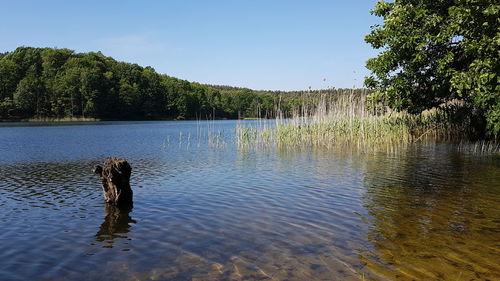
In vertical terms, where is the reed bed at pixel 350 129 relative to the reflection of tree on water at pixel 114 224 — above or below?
above

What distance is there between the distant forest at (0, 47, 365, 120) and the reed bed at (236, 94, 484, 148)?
132ft

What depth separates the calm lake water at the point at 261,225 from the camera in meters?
4.66

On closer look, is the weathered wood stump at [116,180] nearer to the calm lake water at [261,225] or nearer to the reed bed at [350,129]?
Result: the calm lake water at [261,225]

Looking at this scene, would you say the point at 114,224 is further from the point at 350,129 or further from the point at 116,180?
the point at 350,129

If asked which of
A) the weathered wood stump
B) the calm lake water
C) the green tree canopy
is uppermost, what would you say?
the green tree canopy

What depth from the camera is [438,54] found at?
13578 millimetres

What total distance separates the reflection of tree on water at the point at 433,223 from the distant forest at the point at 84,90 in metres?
51.6

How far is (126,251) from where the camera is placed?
213 inches

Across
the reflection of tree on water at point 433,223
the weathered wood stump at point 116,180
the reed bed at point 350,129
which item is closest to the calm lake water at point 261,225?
the reflection of tree on water at point 433,223

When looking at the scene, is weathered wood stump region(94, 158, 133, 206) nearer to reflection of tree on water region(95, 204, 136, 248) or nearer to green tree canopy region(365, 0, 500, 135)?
reflection of tree on water region(95, 204, 136, 248)

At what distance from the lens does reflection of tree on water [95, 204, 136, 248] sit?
6156 mm

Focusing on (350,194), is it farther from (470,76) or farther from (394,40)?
(394,40)

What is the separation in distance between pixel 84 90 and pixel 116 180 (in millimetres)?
82658

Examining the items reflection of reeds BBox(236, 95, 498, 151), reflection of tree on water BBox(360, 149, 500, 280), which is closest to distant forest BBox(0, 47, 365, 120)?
reflection of reeds BBox(236, 95, 498, 151)
